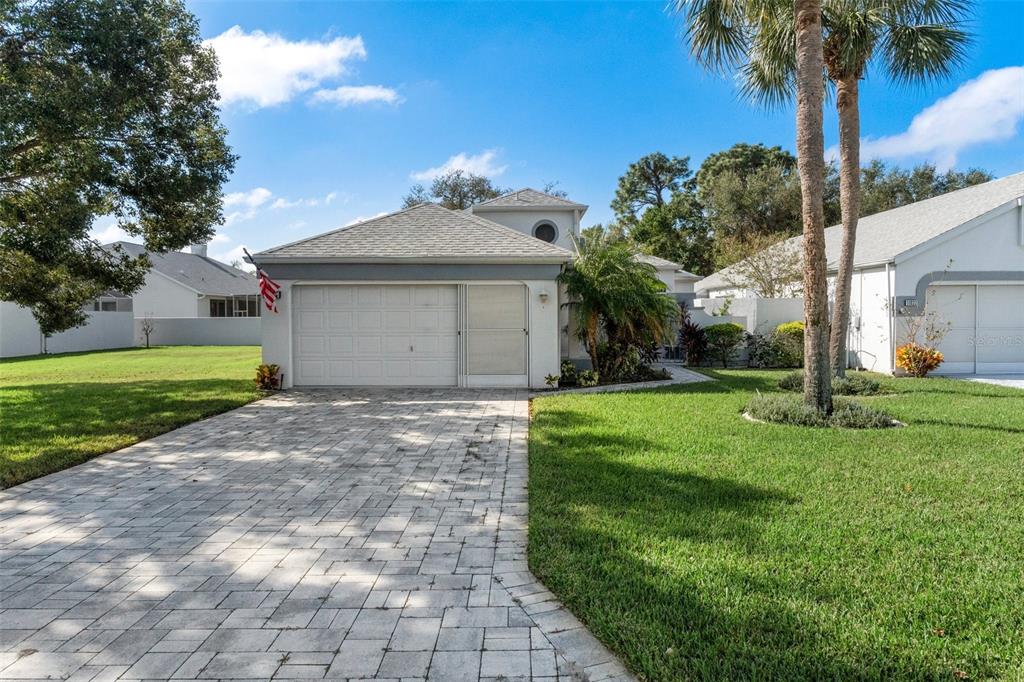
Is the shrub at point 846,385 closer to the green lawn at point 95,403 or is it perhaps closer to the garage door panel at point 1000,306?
the garage door panel at point 1000,306

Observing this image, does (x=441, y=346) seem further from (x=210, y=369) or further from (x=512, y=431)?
(x=210, y=369)

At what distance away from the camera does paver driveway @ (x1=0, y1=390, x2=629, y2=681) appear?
297 cm

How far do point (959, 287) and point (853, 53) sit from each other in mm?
7550

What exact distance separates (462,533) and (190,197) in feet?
33.5

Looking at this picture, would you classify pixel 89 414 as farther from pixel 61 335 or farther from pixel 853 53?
pixel 61 335

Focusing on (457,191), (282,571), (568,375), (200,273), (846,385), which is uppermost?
(457,191)

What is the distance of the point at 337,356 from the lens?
43.0 ft

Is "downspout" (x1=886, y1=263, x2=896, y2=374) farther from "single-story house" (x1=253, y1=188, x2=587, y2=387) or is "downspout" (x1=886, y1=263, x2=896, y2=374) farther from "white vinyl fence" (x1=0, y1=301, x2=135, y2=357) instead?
"white vinyl fence" (x1=0, y1=301, x2=135, y2=357)

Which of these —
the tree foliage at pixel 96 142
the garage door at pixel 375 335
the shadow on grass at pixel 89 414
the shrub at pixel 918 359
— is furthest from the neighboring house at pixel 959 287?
the tree foliage at pixel 96 142

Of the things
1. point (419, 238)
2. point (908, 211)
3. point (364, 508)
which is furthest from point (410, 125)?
point (908, 211)

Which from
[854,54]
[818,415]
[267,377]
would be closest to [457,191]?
[267,377]

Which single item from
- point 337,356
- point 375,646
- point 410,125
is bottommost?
point 375,646

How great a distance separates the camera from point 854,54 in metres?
10.9

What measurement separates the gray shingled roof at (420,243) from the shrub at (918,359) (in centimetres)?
865
